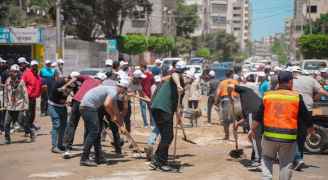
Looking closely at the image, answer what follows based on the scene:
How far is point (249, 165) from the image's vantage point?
10.7 m

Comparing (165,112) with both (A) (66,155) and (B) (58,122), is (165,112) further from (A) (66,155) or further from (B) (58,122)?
(B) (58,122)

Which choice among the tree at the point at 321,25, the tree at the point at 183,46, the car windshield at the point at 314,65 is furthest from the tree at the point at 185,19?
the car windshield at the point at 314,65

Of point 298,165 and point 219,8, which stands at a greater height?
point 219,8

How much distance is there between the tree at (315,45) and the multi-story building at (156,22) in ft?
59.0

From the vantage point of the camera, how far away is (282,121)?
273 inches

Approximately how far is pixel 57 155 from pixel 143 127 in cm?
544

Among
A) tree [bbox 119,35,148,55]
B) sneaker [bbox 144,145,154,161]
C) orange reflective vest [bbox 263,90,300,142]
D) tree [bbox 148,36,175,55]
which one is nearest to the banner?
sneaker [bbox 144,145,154,161]

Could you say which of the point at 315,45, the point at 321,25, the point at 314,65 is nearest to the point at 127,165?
the point at 314,65

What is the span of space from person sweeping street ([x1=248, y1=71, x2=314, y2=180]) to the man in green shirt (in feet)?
9.73

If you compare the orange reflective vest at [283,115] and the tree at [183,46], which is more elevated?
the tree at [183,46]

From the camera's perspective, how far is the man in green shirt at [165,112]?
9.93 m

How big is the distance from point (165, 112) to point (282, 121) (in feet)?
10.7

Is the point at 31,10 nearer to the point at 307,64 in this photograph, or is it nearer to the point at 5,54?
the point at 5,54

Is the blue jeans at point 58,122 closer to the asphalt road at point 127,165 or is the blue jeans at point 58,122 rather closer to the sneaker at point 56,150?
the sneaker at point 56,150
